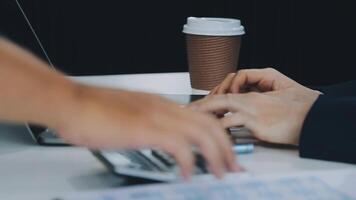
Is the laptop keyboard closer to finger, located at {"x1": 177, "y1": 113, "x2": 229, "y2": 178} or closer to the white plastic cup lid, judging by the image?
finger, located at {"x1": 177, "y1": 113, "x2": 229, "y2": 178}

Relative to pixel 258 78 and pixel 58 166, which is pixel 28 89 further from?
pixel 258 78

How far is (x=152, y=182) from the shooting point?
0.62 m

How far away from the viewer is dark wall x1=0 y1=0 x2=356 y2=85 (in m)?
2.21

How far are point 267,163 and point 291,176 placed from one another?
98 millimetres

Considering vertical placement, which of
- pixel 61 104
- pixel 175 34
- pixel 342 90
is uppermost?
pixel 61 104

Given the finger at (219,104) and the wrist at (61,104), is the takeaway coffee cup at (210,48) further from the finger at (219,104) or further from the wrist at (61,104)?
the wrist at (61,104)

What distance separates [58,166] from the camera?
72cm

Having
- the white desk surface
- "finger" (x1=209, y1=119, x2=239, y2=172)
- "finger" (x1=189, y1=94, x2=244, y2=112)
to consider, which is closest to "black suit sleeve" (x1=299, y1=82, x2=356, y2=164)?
the white desk surface

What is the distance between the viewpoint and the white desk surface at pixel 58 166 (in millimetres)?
637

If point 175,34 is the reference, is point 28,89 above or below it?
above

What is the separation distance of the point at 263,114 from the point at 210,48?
0.39 m

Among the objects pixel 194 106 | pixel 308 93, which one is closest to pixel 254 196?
pixel 194 106

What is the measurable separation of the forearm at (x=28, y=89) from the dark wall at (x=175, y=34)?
170 centimetres

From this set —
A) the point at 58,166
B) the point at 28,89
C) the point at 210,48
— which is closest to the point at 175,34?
the point at 210,48
